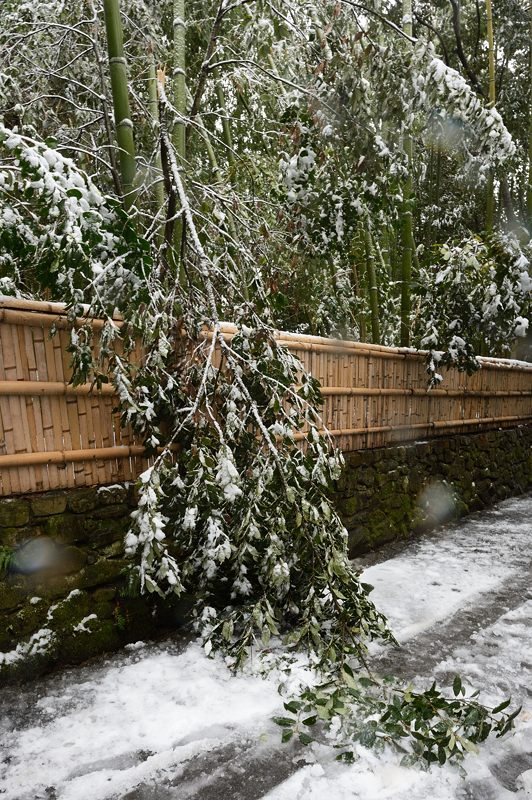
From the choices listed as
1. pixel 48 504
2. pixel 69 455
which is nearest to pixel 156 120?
pixel 69 455

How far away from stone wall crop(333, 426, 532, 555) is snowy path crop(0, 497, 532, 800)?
1.25m

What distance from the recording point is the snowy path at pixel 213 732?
1.93 metres

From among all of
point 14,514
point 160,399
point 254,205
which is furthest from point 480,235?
point 14,514

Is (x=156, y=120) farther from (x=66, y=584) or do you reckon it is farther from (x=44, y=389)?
(x=66, y=584)

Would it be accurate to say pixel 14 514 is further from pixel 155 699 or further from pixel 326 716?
pixel 326 716

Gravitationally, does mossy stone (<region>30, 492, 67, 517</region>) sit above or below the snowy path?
above

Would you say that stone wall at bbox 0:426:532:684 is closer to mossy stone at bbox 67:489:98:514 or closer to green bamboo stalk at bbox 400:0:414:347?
mossy stone at bbox 67:489:98:514

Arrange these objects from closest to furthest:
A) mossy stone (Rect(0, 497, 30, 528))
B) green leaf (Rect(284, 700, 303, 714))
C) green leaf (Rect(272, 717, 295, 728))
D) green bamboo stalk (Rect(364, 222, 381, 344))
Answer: green leaf (Rect(272, 717, 295, 728))
green leaf (Rect(284, 700, 303, 714))
mossy stone (Rect(0, 497, 30, 528))
green bamboo stalk (Rect(364, 222, 381, 344))

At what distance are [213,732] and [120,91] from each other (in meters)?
3.42

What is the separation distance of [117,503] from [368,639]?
1.65 meters

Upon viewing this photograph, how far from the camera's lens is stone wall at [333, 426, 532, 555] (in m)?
4.64

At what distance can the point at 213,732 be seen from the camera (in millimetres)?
2240

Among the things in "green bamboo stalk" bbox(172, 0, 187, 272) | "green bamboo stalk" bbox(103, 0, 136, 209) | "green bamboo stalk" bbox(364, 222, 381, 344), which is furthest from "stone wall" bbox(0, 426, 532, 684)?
"green bamboo stalk" bbox(364, 222, 381, 344)

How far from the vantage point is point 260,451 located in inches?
114
